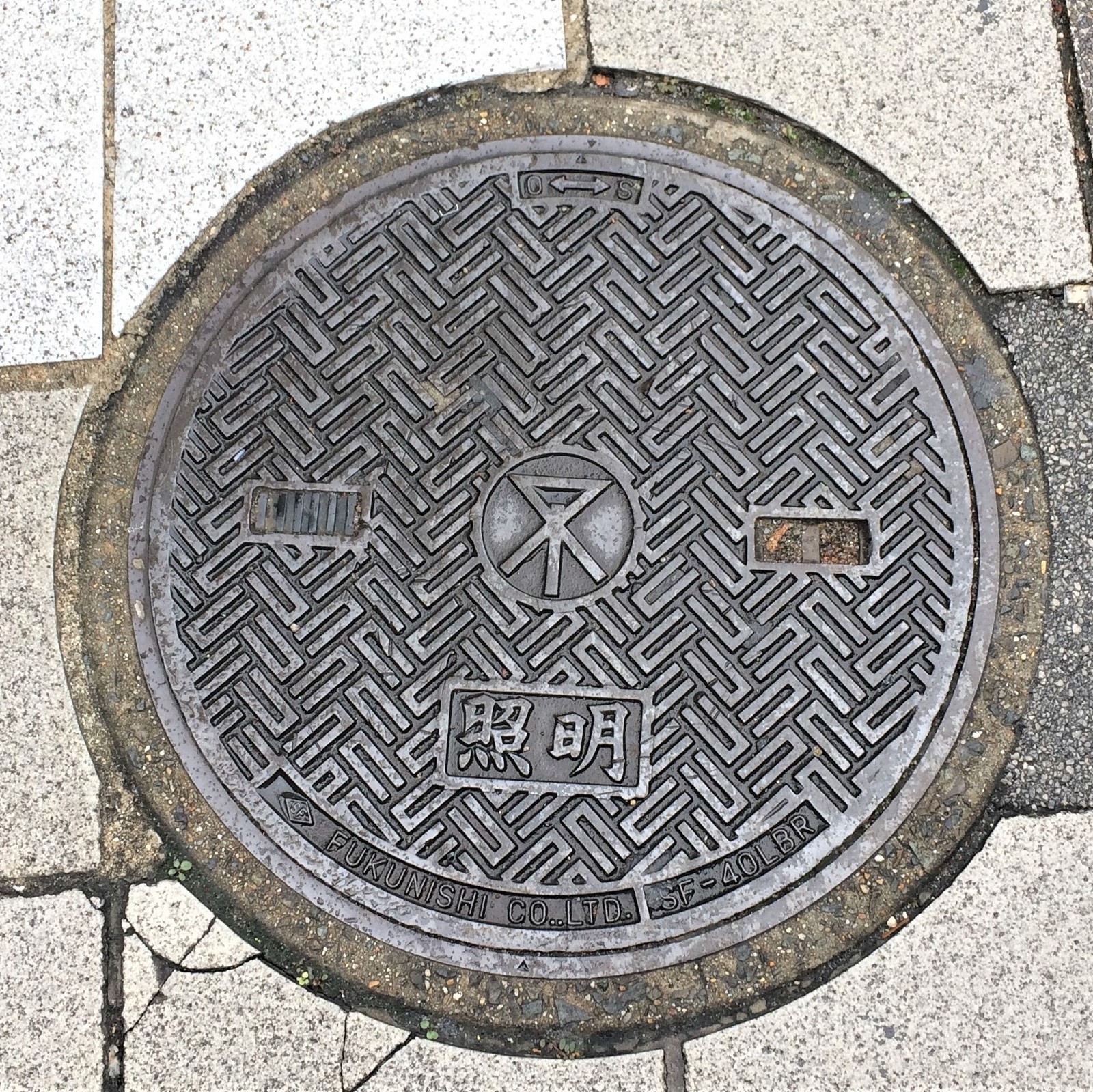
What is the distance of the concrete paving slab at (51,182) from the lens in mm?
2338

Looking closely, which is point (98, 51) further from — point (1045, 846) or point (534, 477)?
point (1045, 846)

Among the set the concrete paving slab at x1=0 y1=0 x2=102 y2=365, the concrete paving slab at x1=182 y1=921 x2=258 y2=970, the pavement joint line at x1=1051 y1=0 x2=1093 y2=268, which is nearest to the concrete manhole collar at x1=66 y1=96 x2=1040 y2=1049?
the concrete paving slab at x1=182 y1=921 x2=258 y2=970

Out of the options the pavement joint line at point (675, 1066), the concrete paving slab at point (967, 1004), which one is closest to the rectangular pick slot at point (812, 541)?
the concrete paving slab at point (967, 1004)

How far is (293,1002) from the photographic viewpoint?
2090 millimetres

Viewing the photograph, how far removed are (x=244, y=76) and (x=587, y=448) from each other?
4.46 feet

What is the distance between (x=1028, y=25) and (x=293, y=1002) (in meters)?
3.05

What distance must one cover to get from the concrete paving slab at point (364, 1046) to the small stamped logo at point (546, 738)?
1.91 feet

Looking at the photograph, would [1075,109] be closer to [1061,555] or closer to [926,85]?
[926,85]

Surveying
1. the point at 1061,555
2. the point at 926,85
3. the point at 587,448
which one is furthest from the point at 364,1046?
the point at 926,85

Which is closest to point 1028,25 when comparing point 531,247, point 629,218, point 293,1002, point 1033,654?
point 629,218

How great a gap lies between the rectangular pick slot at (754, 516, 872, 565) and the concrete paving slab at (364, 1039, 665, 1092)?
46.9 inches

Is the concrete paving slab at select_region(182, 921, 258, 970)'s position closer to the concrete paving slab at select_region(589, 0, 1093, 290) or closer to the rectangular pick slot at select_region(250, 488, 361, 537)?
the rectangular pick slot at select_region(250, 488, 361, 537)

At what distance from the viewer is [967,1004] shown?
204 cm

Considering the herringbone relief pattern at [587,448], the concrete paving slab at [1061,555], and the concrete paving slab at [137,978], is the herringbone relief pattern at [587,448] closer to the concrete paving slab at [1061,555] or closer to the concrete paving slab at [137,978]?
the concrete paving slab at [1061,555]
